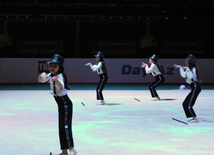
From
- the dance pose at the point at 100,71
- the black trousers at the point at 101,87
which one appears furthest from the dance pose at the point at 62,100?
the black trousers at the point at 101,87

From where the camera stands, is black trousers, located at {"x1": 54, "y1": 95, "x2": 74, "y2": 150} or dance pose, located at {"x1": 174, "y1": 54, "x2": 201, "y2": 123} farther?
dance pose, located at {"x1": 174, "y1": 54, "x2": 201, "y2": 123}

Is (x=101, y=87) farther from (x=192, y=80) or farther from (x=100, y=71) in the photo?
(x=192, y=80)

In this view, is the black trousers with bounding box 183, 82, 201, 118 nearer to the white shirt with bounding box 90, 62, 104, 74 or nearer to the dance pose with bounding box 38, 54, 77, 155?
the white shirt with bounding box 90, 62, 104, 74

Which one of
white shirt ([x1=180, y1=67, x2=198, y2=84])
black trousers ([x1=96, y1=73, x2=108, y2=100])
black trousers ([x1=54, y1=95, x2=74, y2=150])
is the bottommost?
black trousers ([x1=96, y1=73, x2=108, y2=100])
